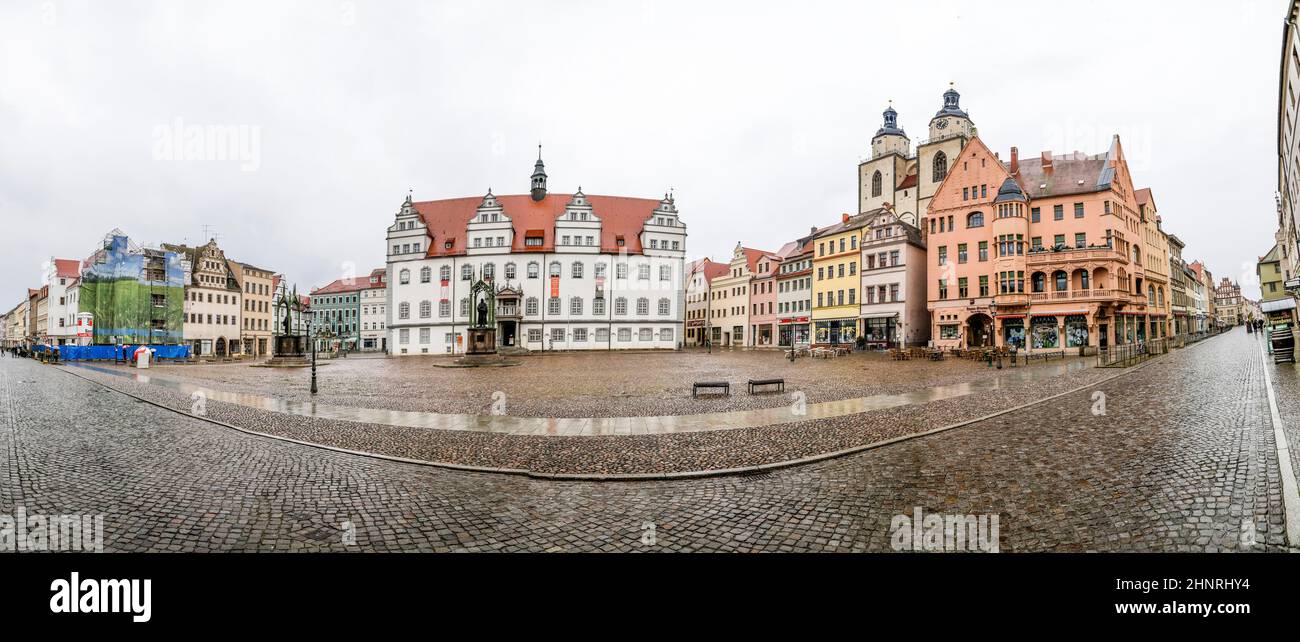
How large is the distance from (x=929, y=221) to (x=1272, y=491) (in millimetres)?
46900

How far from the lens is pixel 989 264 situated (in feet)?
140

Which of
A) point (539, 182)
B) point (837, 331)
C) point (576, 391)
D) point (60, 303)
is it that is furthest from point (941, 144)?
point (60, 303)

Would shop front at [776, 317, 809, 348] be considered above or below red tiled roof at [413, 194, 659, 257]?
below

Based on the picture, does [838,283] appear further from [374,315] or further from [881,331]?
[374,315]

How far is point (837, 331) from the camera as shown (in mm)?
53406

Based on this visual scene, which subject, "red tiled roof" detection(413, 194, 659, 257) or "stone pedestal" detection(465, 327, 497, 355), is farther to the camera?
"red tiled roof" detection(413, 194, 659, 257)

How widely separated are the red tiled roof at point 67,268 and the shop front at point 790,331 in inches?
3700

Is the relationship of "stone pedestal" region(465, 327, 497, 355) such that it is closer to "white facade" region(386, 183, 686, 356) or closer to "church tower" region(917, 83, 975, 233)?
"white facade" region(386, 183, 686, 356)

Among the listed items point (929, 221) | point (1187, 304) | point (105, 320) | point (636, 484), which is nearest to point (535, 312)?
point (929, 221)

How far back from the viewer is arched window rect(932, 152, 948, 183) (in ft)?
201

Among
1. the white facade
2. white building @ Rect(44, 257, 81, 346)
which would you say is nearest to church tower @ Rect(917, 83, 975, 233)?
the white facade

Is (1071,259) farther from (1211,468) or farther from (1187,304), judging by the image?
(1187,304)

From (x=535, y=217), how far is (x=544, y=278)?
27.9 feet

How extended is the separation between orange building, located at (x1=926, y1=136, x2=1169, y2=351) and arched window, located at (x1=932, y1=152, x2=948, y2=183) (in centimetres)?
1441
